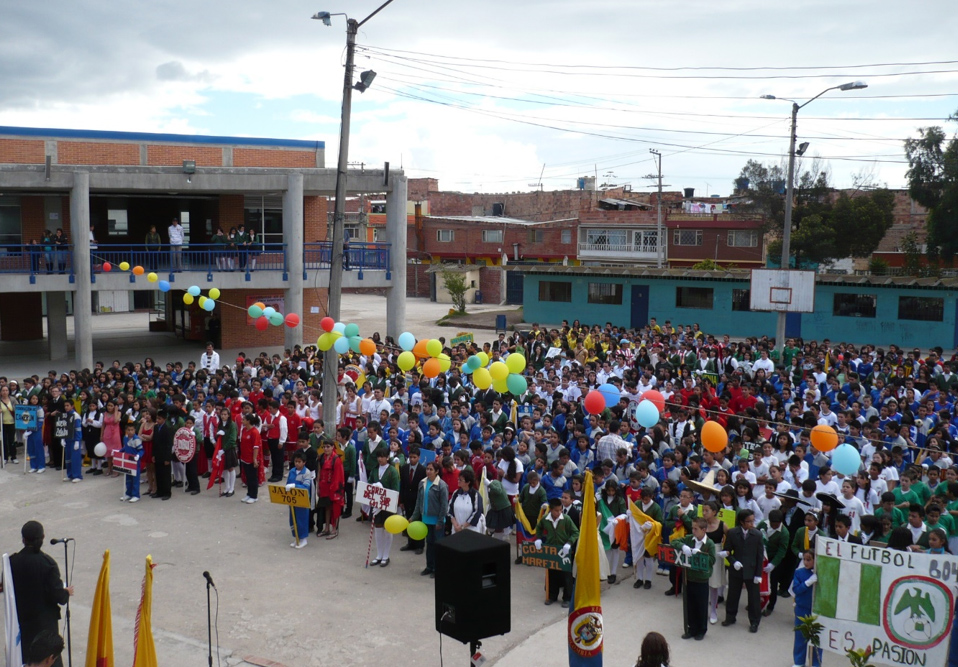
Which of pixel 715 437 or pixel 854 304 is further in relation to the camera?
pixel 854 304

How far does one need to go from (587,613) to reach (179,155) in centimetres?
2825

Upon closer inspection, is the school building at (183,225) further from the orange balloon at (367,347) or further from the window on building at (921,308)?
the window on building at (921,308)

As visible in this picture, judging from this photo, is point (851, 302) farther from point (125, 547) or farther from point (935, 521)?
point (125, 547)

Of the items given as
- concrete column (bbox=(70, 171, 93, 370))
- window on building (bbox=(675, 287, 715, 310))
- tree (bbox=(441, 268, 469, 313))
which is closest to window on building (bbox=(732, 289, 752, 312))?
window on building (bbox=(675, 287, 715, 310))

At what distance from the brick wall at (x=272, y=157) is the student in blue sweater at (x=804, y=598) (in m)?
27.6

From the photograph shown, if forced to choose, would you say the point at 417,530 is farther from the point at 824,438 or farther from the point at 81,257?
the point at 81,257

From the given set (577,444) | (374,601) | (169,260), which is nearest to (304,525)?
(374,601)

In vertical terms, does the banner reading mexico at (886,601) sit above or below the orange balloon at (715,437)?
below

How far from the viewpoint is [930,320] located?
1225 inches

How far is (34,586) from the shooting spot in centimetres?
771

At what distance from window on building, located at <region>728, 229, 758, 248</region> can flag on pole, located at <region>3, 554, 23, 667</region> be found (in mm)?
49347

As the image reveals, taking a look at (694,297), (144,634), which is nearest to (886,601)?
(144,634)

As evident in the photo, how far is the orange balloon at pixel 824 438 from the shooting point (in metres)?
10.4

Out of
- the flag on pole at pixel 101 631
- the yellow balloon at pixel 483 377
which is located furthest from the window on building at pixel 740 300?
the flag on pole at pixel 101 631
